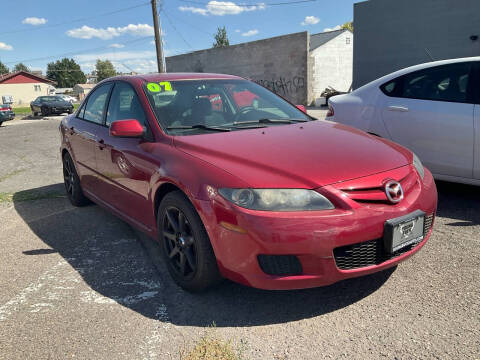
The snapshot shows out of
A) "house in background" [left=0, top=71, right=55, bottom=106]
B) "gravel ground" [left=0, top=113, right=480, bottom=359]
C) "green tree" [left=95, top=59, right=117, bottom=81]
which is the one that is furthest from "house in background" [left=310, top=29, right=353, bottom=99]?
"green tree" [left=95, top=59, right=117, bottom=81]

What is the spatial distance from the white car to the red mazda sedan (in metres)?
1.41

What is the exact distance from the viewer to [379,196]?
251 cm

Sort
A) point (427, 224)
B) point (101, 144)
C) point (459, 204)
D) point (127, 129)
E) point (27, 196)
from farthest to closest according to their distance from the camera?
A: point (27, 196), point (459, 204), point (101, 144), point (127, 129), point (427, 224)

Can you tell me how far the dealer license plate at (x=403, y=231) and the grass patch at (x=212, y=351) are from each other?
1.06 meters

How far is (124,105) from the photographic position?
3.85m

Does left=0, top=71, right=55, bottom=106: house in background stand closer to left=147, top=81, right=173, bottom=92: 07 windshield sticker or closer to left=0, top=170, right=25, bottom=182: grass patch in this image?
left=0, top=170, right=25, bottom=182: grass patch

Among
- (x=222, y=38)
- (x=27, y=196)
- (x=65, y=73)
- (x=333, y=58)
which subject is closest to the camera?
(x=27, y=196)

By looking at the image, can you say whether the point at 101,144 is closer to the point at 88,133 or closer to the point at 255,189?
the point at 88,133

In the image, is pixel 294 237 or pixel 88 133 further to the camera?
pixel 88 133

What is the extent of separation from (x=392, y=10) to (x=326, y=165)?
17.6 meters

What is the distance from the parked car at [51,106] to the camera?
86.9ft

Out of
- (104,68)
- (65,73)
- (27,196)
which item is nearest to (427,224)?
(27,196)

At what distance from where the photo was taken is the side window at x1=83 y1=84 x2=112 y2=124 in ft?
14.2

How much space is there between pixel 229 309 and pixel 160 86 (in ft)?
6.56
